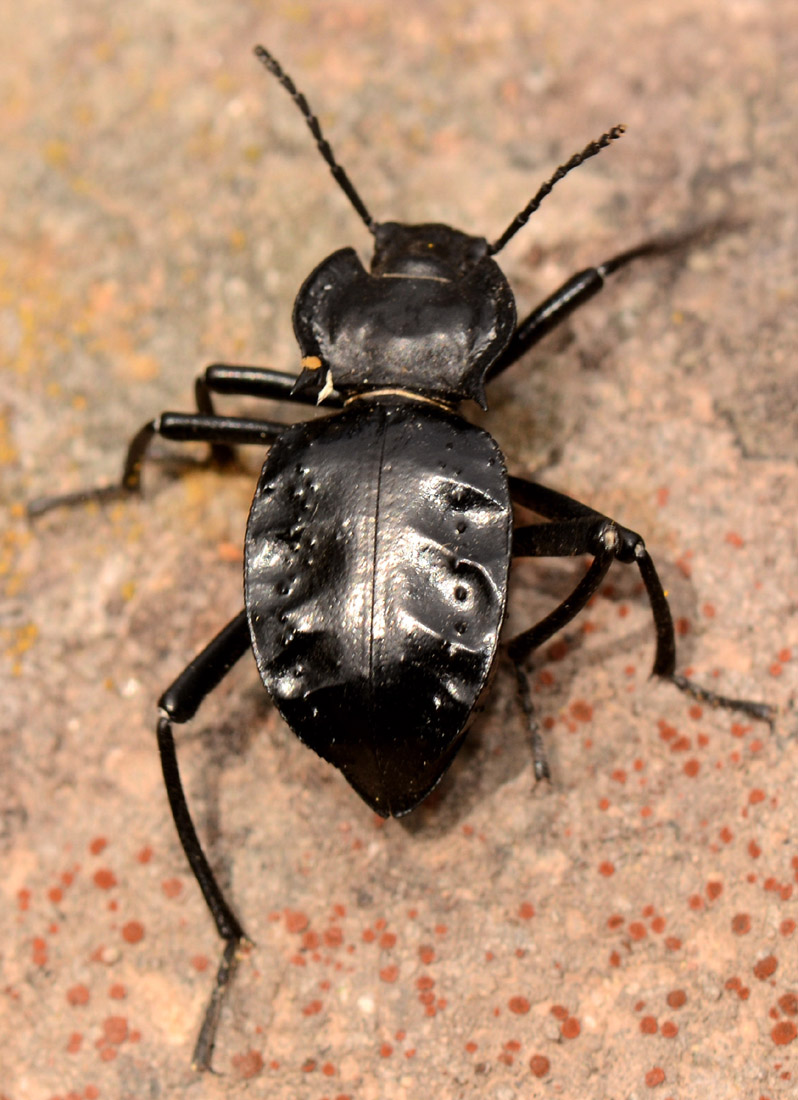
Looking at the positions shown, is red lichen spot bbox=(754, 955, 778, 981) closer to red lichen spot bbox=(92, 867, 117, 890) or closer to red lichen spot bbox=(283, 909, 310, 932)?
red lichen spot bbox=(283, 909, 310, 932)

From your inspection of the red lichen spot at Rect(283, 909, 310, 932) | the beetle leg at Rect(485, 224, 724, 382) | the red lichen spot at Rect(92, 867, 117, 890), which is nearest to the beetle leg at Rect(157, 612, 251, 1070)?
the red lichen spot at Rect(283, 909, 310, 932)

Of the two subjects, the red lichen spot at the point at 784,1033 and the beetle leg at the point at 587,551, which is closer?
the red lichen spot at the point at 784,1033

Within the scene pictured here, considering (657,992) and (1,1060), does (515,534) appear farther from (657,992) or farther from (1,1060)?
(1,1060)

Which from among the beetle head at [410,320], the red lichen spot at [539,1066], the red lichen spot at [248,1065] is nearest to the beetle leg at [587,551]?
the beetle head at [410,320]

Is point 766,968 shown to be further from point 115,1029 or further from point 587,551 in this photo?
point 115,1029

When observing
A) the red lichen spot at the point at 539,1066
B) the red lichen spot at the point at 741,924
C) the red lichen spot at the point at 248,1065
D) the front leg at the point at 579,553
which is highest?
the front leg at the point at 579,553

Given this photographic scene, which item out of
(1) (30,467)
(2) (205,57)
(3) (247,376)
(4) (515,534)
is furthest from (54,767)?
(2) (205,57)

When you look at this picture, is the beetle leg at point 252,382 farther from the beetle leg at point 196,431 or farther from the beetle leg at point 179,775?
the beetle leg at point 179,775

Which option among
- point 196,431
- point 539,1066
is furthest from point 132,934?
point 196,431
